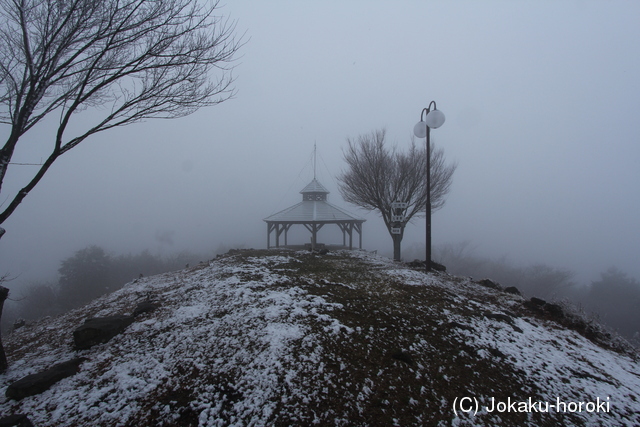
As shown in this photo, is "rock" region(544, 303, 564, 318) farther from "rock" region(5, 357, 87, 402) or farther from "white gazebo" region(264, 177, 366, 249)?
"white gazebo" region(264, 177, 366, 249)

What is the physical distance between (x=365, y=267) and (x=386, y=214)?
17.7ft

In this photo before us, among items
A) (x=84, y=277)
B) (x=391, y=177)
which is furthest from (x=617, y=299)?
(x=84, y=277)

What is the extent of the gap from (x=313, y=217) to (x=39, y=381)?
15.8m

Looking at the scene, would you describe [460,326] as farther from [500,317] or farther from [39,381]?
[39,381]

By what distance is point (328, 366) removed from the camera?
389cm

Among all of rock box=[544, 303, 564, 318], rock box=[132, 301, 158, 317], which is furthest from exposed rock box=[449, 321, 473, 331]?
rock box=[132, 301, 158, 317]

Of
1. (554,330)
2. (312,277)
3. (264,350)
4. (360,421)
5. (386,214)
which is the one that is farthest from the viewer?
(386,214)

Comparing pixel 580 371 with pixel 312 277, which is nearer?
pixel 580 371

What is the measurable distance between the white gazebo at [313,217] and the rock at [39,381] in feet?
46.4

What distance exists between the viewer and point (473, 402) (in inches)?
138

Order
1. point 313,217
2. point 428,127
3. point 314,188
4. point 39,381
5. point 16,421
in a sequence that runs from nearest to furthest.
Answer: point 16,421, point 39,381, point 428,127, point 313,217, point 314,188

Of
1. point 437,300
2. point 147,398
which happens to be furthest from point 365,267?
point 147,398

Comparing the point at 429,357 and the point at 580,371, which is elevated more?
the point at 429,357

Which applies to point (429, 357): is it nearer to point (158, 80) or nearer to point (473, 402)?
point (473, 402)
